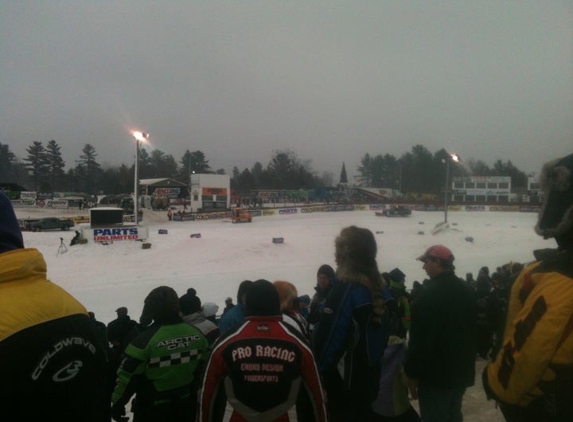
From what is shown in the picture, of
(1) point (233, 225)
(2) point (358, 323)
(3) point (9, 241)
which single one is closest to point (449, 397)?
(2) point (358, 323)

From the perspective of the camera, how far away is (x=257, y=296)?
248cm

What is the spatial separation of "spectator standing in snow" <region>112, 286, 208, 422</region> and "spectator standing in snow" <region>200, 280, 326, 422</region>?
0.72 metres

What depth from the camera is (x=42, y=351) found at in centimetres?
132

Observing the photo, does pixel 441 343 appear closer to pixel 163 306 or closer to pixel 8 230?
pixel 163 306

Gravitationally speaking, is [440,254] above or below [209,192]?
below

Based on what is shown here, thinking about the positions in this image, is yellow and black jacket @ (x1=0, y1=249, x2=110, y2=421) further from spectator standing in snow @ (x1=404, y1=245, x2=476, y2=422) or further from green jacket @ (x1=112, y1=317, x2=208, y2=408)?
spectator standing in snow @ (x1=404, y1=245, x2=476, y2=422)

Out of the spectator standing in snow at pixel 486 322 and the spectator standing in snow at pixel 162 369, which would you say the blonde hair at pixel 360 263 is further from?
the spectator standing in snow at pixel 486 322

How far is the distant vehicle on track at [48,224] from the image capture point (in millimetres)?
31766

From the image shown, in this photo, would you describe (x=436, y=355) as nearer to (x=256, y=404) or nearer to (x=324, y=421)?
(x=324, y=421)

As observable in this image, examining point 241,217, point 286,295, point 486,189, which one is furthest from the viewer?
point 486,189

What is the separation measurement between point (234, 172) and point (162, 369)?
125 meters

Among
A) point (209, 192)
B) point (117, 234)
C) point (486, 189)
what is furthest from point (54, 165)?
point (486, 189)

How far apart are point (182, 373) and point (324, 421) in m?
1.19

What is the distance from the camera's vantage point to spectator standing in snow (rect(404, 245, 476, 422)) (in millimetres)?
3047
